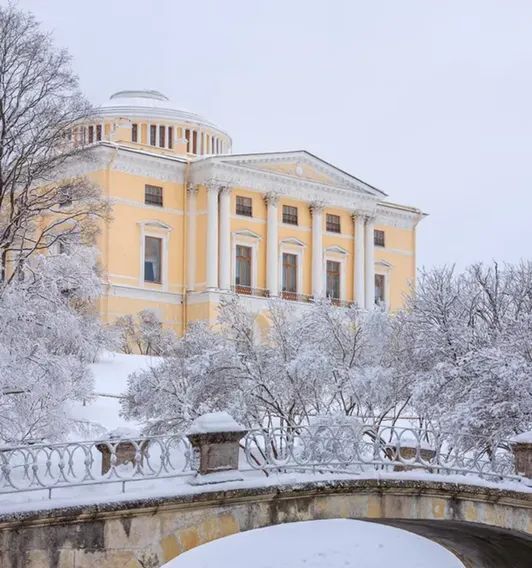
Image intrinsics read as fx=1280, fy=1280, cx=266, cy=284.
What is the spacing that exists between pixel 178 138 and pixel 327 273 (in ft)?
36.4

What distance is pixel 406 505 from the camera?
1616 cm

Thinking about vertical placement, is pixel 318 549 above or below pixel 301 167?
below

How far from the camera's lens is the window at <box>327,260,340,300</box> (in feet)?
205

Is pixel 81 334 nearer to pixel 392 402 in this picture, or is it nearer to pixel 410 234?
pixel 392 402

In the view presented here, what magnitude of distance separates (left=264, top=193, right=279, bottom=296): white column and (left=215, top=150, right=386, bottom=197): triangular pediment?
52.0 inches

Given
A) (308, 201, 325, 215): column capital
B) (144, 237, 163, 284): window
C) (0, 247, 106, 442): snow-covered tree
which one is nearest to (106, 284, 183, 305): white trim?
(144, 237, 163, 284): window

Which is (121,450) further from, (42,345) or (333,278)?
(333,278)

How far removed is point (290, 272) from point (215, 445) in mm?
47262

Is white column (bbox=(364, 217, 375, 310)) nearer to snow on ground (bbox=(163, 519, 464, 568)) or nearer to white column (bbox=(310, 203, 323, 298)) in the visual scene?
white column (bbox=(310, 203, 323, 298))

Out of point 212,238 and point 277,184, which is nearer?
point 212,238

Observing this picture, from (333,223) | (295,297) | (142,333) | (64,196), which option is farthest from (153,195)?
(64,196)

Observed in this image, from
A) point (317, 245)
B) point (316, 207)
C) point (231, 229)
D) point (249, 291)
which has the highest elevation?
point (316, 207)

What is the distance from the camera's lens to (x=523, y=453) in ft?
56.1

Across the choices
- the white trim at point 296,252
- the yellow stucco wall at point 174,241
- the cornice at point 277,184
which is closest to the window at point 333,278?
the yellow stucco wall at point 174,241
